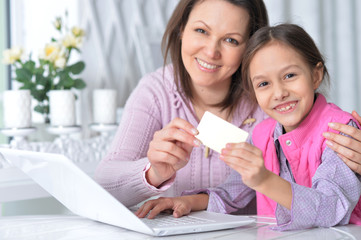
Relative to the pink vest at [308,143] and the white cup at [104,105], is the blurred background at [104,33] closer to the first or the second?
the white cup at [104,105]

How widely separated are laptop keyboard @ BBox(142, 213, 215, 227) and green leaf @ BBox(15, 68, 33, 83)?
1.03 m

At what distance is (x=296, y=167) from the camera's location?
113 centimetres

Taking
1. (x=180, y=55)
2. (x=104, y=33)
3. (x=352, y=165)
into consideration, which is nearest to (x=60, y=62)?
(x=104, y=33)

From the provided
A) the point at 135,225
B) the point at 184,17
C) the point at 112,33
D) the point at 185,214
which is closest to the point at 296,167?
the point at 185,214

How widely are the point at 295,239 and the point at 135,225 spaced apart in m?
0.26

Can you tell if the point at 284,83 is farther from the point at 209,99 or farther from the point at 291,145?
the point at 209,99

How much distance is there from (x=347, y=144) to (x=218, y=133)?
0.89ft

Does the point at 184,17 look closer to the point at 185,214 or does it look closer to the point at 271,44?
the point at 271,44

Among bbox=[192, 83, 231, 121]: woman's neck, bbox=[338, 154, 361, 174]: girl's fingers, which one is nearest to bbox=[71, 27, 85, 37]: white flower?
bbox=[192, 83, 231, 121]: woman's neck

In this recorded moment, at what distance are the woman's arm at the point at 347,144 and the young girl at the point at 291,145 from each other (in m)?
0.01

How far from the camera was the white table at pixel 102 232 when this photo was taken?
850mm

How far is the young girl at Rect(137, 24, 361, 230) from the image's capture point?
36.5 inches

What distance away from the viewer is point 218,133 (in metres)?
0.90

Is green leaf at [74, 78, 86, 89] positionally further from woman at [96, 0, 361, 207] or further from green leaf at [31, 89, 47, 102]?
woman at [96, 0, 361, 207]
